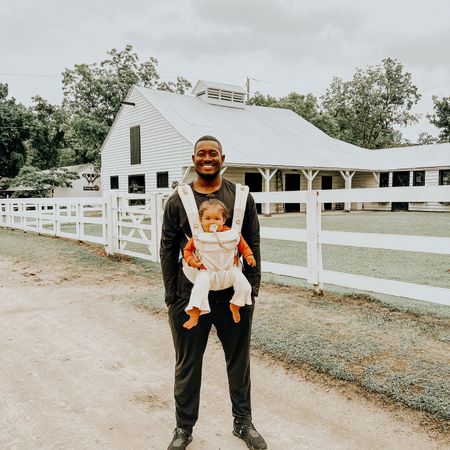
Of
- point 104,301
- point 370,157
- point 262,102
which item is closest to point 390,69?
point 262,102

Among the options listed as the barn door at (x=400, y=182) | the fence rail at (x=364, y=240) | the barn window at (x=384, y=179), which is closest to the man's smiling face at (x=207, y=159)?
the fence rail at (x=364, y=240)

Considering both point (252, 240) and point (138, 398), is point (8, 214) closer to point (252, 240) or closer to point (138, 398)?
point (138, 398)

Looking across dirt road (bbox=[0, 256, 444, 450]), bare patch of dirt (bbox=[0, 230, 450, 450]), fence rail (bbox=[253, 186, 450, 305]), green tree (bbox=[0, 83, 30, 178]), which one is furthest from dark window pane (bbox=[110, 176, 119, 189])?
dirt road (bbox=[0, 256, 444, 450])

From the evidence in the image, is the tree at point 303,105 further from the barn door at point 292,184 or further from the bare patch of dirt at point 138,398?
the bare patch of dirt at point 138,398

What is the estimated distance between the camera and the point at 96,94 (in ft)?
103

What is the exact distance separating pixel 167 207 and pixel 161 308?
3152mm

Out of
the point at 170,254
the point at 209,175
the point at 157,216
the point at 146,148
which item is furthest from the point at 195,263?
the point at 146,148

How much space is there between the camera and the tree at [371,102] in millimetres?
46125

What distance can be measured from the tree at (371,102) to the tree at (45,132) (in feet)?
90.9

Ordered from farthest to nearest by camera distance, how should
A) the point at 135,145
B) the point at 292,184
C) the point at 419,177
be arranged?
the point at 419,177, the point at 292,184, the point at 135,145

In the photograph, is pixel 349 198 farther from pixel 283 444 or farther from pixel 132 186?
pixel 132 186

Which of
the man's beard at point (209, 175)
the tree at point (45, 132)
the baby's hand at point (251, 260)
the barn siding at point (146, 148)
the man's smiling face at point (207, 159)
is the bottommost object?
the baby's hand at point (251, 260)

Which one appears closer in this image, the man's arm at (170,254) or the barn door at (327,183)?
the man's arm at (170,254)

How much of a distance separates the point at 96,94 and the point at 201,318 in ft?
105
